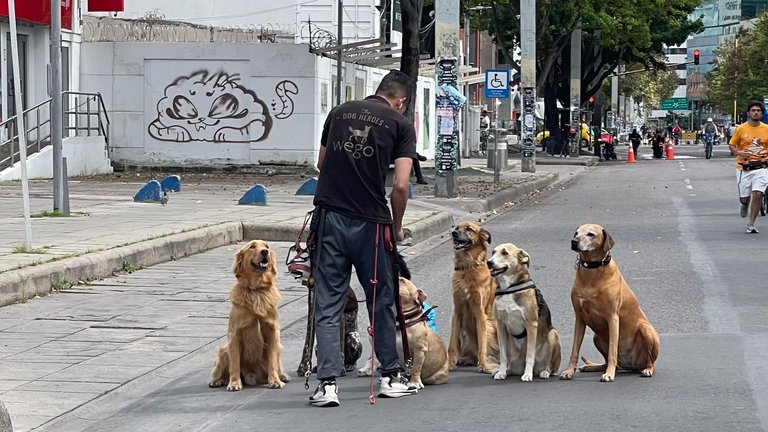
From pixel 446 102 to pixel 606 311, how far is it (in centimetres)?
1727

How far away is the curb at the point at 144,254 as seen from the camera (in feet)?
37.8

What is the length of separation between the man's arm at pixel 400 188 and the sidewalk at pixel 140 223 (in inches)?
192

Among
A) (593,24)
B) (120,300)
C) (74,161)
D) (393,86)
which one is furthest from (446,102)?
(593,24)

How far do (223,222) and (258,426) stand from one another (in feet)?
34.6

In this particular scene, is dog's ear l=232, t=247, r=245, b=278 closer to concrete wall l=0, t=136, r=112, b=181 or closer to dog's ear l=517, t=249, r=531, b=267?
dog's ear l=517, t=249, r=531, b=267

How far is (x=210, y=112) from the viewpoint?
1303 inches

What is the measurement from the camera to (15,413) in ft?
24.0

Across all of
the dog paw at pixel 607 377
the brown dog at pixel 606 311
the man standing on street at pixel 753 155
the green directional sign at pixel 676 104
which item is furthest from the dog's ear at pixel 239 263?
the green directional sign at pixel 676 104

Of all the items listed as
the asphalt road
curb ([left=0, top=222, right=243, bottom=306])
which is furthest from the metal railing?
the asphalt road

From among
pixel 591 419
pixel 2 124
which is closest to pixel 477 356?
pixel 591 419

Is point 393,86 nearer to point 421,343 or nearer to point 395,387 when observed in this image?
point 421,343

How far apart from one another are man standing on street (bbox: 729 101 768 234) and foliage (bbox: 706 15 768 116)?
197 feet

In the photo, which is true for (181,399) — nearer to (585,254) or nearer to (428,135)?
(585,254)

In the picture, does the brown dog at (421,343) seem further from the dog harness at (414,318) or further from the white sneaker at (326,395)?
the white sneaker at (326,395)
